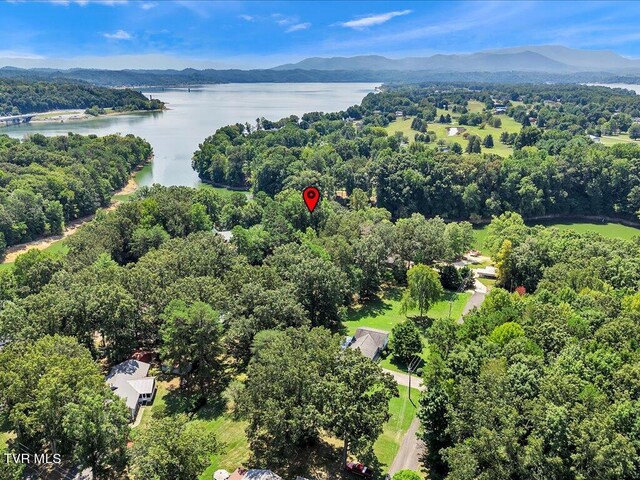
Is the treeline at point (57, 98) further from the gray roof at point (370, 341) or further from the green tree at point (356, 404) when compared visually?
the green tree at point (356, 404)

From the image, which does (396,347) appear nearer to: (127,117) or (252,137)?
(252,137)

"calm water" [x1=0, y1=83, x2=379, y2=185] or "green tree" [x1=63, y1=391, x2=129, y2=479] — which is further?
"calm water" [x1=0, y1=83, x2=379, y2=185]

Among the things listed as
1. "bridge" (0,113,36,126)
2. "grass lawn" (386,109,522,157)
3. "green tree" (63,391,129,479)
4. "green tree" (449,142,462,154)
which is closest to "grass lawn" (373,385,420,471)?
"green tree" (63,391,129,479)

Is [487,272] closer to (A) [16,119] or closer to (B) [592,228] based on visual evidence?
(B) [592,228]

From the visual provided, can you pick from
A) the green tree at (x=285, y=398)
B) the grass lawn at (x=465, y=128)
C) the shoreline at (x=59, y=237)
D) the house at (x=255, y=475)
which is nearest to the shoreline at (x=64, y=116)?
the shoreline at (x=59, y=237)

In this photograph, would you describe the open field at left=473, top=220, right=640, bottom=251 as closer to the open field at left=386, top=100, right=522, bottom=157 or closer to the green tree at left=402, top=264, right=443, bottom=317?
the open field at left=386, top=100, right=522, bottom=157
